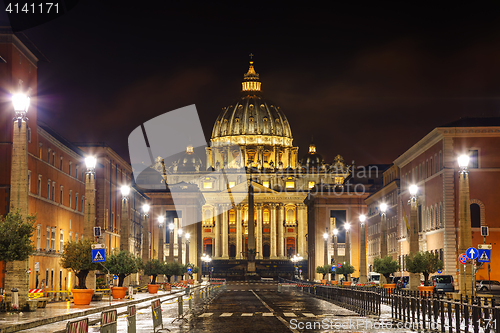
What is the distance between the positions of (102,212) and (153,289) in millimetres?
31533

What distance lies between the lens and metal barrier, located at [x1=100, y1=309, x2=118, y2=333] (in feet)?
50.3

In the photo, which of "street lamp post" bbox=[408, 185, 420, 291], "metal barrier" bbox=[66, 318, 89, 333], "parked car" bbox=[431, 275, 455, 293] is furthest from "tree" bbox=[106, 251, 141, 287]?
"metal barrier" bbox=[66, 318, 89, 333]

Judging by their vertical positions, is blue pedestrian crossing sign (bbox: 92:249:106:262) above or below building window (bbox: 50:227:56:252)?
below

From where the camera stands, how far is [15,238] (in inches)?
1129

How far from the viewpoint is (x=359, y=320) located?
26.6 meters

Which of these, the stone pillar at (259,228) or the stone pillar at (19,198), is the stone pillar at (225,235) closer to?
the stone pillar at (259,228)

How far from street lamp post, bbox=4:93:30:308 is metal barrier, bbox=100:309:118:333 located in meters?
12.6

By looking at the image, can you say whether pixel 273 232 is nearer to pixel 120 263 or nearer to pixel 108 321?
pixel 120 263

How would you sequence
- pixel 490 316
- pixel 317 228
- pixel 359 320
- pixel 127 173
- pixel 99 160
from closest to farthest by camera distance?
pixel 490 316 → pixel 359 320 → pixel 99 160 → pixel 127 173 → pixel 317 228

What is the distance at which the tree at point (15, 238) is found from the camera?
93.6 ft

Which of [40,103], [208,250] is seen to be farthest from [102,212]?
[208,250]

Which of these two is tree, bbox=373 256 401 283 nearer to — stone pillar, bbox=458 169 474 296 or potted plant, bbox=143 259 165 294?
potted plant, bbox=143 259 165 294

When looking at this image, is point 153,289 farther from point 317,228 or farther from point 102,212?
point 317,228

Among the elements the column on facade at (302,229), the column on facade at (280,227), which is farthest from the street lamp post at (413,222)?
the column on facade at (280,227)
